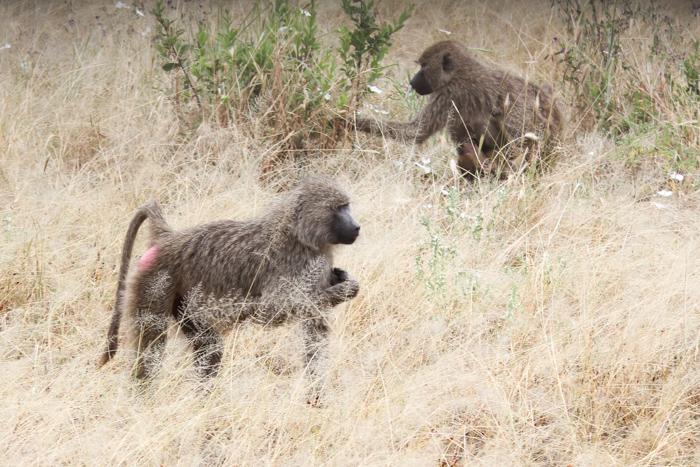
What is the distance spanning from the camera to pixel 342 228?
2.79 m

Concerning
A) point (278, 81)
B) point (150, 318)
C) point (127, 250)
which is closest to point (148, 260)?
point (127, 250)

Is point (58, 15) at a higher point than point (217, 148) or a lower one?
higher

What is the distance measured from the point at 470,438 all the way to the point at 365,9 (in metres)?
3.04

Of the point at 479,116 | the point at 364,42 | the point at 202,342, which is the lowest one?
the point at 202,342

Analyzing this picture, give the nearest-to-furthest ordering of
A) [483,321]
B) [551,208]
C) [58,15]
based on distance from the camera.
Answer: [483,321]
[551,208]
[58,15]

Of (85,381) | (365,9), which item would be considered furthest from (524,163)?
(85,381)

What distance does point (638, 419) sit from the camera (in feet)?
8.26

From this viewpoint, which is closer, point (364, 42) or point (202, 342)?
point (202, 342)

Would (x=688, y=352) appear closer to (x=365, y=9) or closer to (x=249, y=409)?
(x=249, y=409)

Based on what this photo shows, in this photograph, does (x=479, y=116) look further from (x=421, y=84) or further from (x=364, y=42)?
(x=364, y=42)

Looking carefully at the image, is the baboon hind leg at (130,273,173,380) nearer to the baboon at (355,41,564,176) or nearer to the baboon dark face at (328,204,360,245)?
the baboon dark face at (328,204,360,245)

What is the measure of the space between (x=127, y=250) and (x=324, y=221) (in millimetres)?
728

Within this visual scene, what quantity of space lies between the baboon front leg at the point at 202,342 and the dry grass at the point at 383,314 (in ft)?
0.27

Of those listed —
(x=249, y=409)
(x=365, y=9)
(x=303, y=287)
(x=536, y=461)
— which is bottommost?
(x=536, y=461)
